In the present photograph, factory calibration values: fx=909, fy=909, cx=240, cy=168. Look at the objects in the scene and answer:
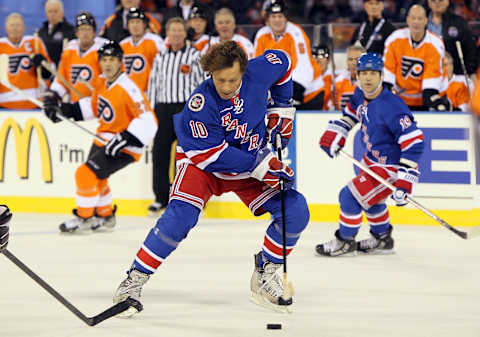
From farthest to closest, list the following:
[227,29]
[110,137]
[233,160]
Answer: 1. [227,29]
2. [110,137]
3. [233,160]

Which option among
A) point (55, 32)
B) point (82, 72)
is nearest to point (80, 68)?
point (82, 72)

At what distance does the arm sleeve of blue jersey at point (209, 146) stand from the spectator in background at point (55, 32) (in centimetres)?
413

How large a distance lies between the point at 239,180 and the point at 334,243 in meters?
1.55

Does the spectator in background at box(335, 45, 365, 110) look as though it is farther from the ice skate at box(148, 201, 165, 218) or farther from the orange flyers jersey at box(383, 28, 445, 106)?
the ice skate at box(148, 201, 165, 218)

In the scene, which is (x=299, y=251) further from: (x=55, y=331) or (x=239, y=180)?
(x=55, y=331)

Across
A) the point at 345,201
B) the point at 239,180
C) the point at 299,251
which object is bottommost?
A: the point at 299,251

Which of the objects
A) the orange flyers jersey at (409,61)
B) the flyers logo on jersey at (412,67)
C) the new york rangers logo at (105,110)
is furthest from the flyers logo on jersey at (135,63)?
the flyers logo on jersey at (412,67)

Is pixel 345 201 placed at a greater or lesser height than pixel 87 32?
lesser

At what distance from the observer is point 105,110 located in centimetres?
617

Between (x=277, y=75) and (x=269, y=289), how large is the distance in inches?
38.2

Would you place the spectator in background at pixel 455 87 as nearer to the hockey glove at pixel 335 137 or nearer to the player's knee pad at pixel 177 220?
the hockey glove at pixel 335 137

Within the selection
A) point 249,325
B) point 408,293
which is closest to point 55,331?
point 249,325

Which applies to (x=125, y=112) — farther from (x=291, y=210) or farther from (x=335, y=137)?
(x=291, y=210)

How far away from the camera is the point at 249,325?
12.6ft
